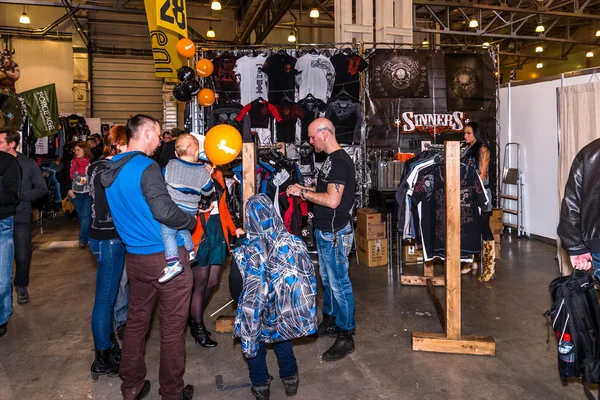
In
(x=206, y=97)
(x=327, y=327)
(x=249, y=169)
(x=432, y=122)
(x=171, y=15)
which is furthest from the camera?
(x=432, y=122)

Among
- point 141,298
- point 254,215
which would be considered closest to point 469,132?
point 254,215

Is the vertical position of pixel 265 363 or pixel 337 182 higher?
pixel 337 182

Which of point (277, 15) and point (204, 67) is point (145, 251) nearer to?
point (204, 67)

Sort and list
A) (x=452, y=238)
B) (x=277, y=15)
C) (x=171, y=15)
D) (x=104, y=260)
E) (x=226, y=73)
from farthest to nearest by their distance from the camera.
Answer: (x=277, y=15) → (x=226, y=73) → (x=171, y=15) → (x=452, y=238) → (x=104, y=260)

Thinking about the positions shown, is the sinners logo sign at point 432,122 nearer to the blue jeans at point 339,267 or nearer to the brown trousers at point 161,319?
the blue jeans at point 339,267

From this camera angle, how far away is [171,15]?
6363 millimetres

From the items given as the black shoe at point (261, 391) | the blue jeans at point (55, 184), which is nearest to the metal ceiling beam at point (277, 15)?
the blue jeans at point (55, 184)

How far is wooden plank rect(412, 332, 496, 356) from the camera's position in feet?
11.7

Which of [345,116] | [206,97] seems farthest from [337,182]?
[206,97]

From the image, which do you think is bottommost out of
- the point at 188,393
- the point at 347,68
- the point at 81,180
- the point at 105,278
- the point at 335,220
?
the point at 188,393

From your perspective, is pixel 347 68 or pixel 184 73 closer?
pixel 184 73

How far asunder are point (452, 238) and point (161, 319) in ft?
7.34

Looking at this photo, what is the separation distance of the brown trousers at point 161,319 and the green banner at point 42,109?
6.80 meters

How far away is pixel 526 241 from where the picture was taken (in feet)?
25.0
